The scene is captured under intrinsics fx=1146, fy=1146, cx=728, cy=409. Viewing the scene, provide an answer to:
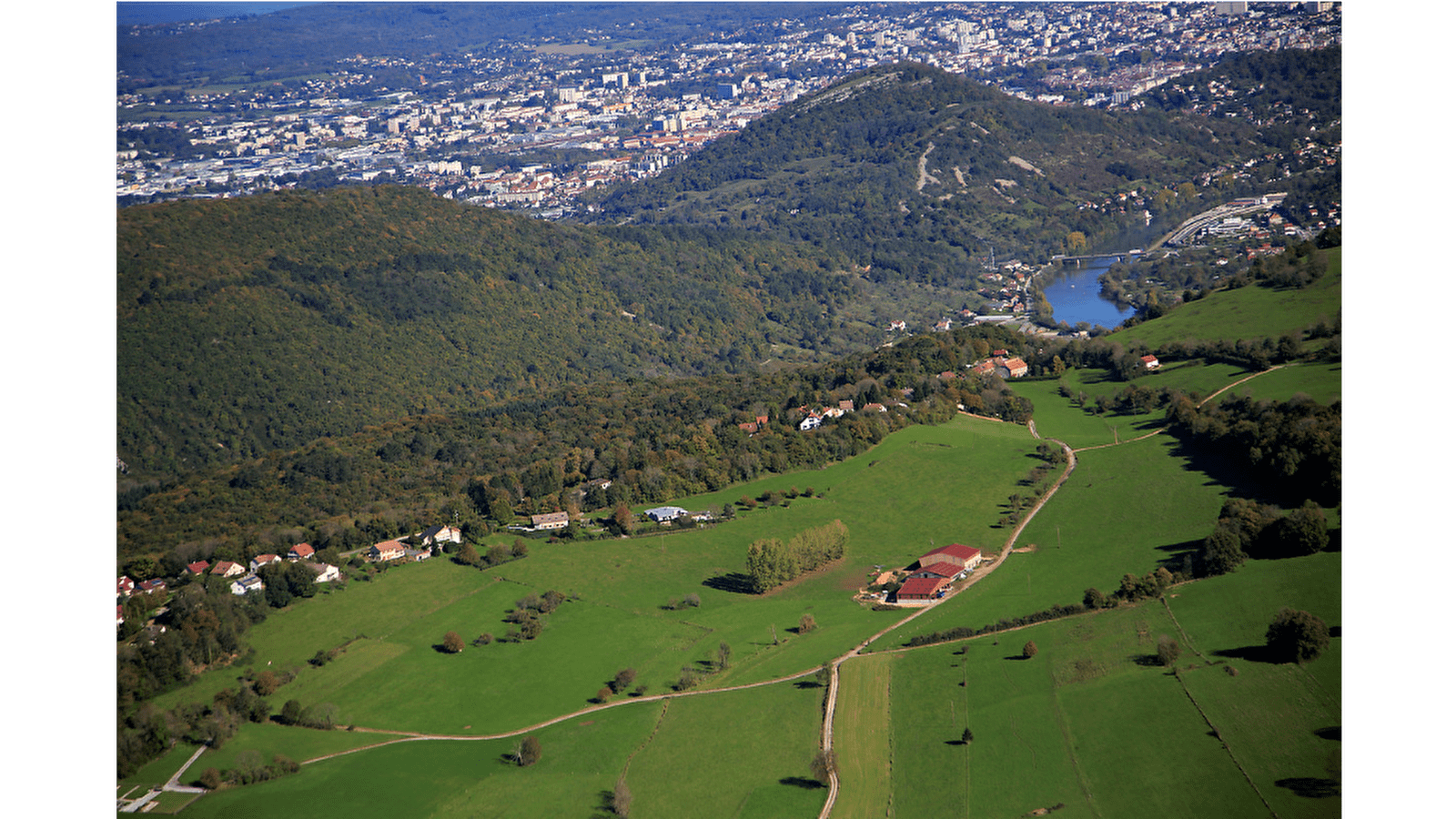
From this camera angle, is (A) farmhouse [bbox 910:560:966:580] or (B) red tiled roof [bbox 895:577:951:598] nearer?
(B) red tiled roof [bbox 895:577:951:598]

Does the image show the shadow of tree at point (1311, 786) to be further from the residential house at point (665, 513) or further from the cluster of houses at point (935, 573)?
the residential house at point (665, 513)

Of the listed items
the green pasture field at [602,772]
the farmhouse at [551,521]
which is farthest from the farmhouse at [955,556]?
the farmhouse at [551,521]

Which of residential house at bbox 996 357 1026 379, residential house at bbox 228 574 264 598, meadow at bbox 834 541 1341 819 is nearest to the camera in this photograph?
meadow at bbox 834 541 1341 819

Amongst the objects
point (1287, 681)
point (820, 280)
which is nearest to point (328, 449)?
point (1287, 681)

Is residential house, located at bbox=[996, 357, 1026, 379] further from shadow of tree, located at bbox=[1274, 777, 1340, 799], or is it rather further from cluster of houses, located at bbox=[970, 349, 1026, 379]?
shadow of tree, located at bbox=[1274, 777, 1340, 799]

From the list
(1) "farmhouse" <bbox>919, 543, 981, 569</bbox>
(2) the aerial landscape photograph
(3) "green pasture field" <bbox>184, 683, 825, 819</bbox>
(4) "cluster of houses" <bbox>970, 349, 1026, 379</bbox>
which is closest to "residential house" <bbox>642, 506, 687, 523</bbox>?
(2) the aerial landscape photograph

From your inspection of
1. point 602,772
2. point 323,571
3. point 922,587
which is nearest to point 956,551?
point 922,587
